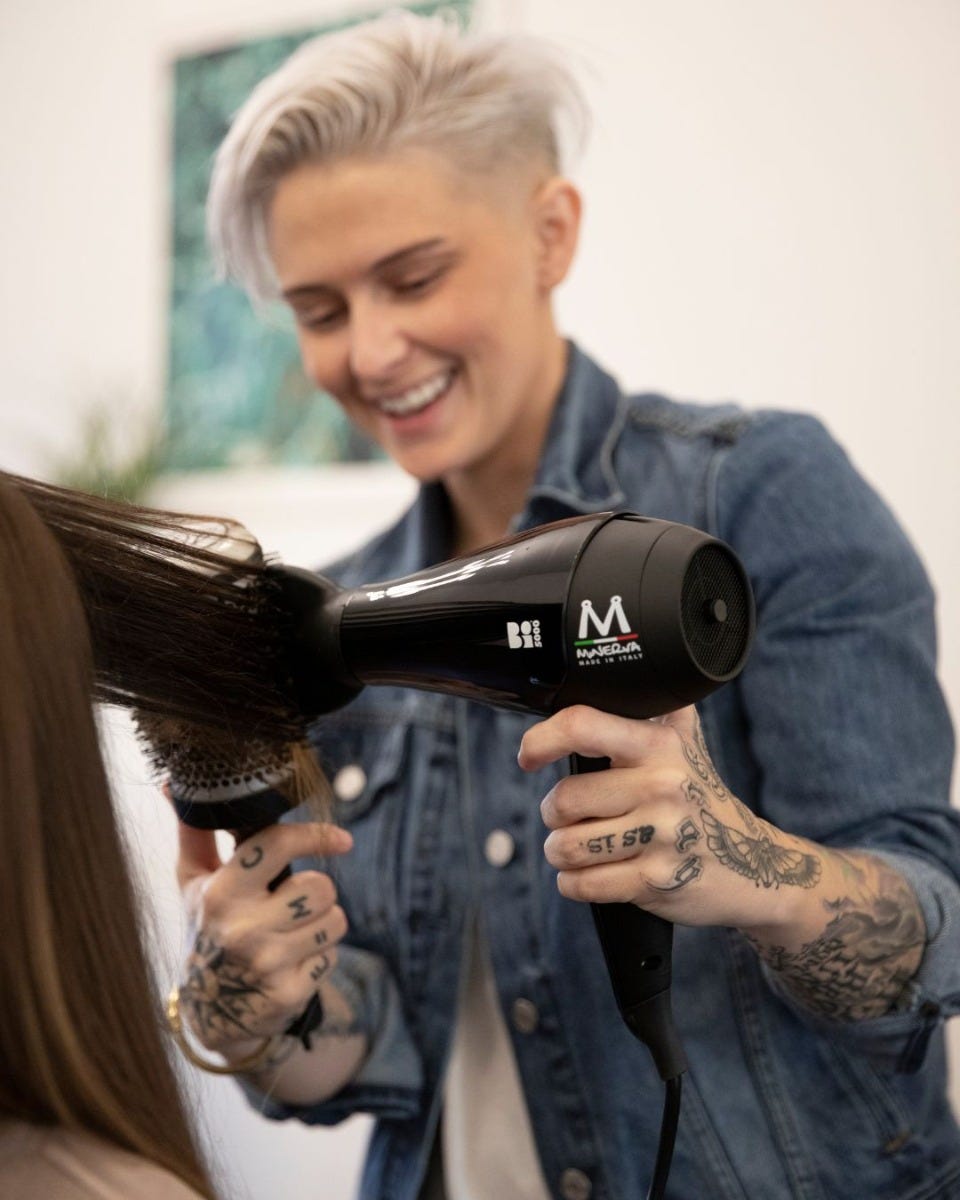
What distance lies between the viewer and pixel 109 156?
2336 mm

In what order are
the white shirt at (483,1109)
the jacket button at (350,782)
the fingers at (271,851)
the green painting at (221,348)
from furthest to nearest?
the green painting at (221,348) → the jacket button at (350,782) → the white shirt at (483,1109) → the fingers at (271,851)

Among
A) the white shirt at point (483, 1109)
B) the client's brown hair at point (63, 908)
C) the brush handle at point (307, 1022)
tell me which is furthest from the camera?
the white shirt at point (483, 1109)

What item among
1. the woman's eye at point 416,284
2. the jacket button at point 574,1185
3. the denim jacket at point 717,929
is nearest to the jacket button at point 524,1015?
the denim jacket at point 717,929

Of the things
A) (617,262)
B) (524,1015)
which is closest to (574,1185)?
(524,1015)

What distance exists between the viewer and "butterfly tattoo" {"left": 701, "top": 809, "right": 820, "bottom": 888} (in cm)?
65

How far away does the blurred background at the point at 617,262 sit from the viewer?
1550 millimetres

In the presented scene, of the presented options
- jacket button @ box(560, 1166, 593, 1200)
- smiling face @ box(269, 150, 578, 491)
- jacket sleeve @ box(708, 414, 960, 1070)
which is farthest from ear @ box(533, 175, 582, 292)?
jacket button @ box(560, 1166, 593, 1200)

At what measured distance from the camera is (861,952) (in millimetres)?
749

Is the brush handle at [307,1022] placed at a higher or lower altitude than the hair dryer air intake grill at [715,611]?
lower

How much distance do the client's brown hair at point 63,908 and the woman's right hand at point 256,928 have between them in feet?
0.64

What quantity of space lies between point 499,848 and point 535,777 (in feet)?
0.21

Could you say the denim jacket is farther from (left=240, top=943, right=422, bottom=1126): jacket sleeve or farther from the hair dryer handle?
the hair dryer handle

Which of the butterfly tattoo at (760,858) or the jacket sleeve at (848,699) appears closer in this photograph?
the butterfly tattoo at (760,858)

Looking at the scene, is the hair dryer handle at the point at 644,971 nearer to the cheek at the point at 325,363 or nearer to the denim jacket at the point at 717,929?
the denim jacket at the point at 717,929
